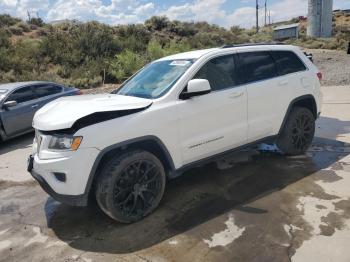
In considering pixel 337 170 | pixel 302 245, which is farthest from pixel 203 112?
pixel 337 170

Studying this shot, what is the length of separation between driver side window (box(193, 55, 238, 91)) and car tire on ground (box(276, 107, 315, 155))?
1328 mm

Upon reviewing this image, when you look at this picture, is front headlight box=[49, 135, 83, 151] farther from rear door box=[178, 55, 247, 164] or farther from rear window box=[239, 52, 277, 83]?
rear window box=[239, 52, 277, 83]

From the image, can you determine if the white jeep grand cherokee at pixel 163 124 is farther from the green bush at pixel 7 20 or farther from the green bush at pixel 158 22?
the green bush at pixel 158 22

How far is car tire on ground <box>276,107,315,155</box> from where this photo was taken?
580cm

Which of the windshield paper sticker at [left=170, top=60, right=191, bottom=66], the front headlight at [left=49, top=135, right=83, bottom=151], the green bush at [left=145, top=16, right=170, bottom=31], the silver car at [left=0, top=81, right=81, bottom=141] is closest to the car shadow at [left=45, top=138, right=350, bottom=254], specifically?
the front headlight at [left=49, top=135, right=83, bottom=151]

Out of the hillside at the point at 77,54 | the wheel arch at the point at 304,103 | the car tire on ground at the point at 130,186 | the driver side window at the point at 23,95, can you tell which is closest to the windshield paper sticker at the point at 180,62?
the car tire on ground at the point at 130,186

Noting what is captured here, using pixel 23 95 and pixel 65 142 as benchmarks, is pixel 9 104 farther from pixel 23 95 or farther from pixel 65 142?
pixel 65 142

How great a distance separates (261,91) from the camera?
5219 millimetres

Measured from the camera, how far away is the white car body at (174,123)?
12.6 feet

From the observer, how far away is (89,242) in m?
3.97

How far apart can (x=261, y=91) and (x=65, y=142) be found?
2.75 m

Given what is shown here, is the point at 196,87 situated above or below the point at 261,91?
above

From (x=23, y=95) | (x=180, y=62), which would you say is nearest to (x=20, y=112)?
(x=23, y=95)

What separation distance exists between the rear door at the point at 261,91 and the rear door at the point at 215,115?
0.14m
